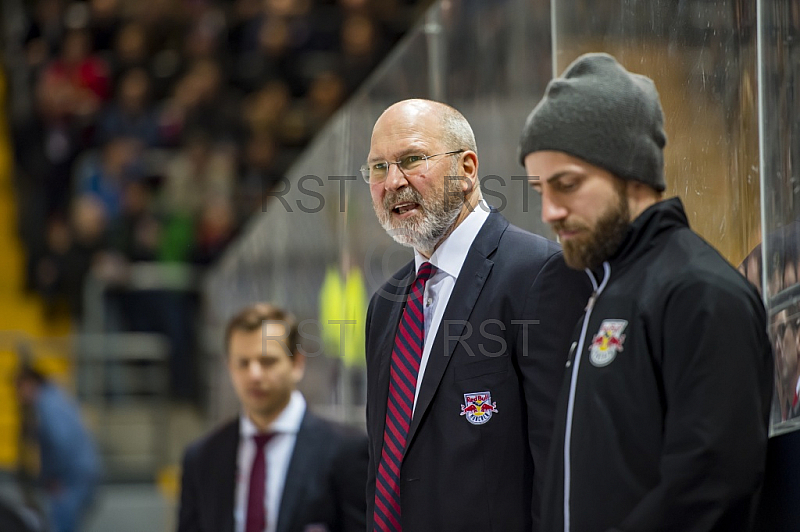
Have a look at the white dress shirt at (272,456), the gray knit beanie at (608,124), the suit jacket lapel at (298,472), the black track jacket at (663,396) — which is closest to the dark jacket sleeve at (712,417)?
the black track jacket at (663,396)

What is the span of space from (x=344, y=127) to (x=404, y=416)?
7.86 feet

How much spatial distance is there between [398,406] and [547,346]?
37 cm

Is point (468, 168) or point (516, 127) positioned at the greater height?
point (516, 127)

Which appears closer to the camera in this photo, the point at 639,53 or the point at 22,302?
the point at 639,53

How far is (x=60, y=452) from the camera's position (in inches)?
288

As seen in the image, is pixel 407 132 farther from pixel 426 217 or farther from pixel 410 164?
pixel 426 217

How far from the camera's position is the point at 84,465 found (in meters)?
7.32

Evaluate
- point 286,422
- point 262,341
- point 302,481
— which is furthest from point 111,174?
point 302,481

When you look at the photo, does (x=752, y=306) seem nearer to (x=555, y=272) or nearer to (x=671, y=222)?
(x=671, y=222)

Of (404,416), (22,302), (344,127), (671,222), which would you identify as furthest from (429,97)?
(22,302)

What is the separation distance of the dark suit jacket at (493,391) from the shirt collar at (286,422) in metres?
1.43

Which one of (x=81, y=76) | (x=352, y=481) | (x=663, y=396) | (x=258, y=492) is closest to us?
(x=663, y=396)

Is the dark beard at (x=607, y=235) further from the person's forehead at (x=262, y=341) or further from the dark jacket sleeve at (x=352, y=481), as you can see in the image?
the person's forehead at (x=262, y=341)

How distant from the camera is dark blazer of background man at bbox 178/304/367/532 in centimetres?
361
